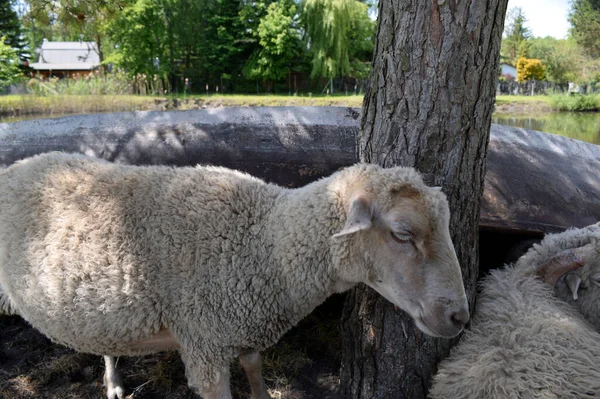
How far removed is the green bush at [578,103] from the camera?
96.0 ft

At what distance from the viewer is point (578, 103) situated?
2925 cm

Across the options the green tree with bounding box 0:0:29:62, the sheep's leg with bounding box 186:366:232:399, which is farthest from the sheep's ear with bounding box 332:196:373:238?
the green tree with bounding box 0:0:29:62

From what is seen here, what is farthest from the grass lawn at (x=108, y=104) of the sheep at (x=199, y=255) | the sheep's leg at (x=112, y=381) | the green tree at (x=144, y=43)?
the sheep at (x=199, y=255)

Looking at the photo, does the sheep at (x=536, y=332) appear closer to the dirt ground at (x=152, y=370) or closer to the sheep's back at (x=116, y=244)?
the dirt ground at (x=152, y=370)

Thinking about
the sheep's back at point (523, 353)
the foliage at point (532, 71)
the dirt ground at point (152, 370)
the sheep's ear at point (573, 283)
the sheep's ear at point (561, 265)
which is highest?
the foliage at point (532, 71)

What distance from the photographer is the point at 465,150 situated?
8.61 ft

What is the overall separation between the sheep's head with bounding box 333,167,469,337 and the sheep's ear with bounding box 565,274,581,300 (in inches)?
53.7

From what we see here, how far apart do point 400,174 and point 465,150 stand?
23.6 inches

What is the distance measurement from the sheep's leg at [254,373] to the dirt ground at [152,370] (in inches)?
10.6

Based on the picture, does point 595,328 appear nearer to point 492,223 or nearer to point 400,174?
point 492,223

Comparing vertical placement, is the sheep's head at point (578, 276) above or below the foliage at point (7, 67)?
below

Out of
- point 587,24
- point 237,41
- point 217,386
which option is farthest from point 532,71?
point 217,386

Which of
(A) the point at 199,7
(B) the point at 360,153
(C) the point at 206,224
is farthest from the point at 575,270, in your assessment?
(A) the point at 199,7

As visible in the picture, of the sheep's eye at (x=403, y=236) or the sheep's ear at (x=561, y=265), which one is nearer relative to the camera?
the sheep's eye at (x=403, y=236)
